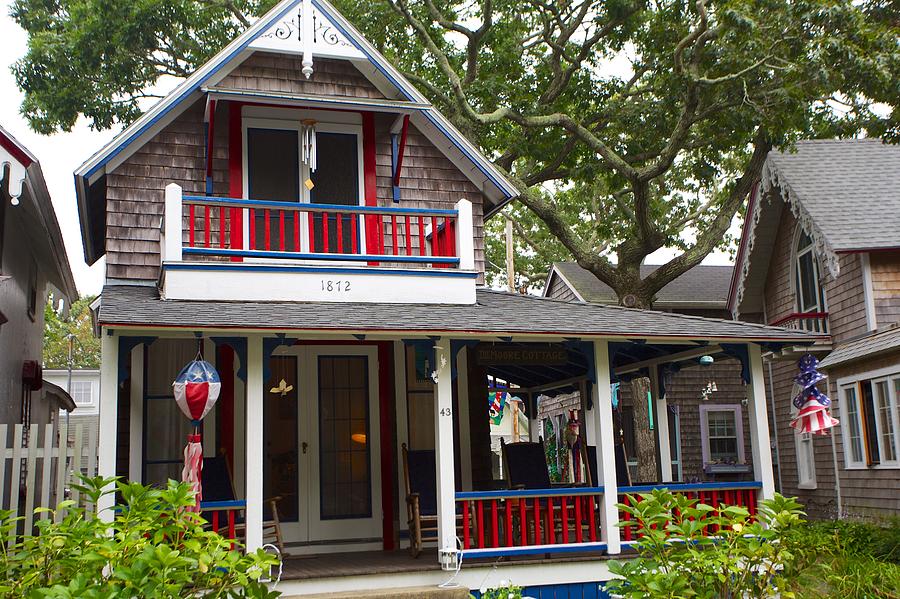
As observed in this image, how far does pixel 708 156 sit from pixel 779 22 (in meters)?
4.27

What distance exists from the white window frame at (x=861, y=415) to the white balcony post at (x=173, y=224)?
11616mm

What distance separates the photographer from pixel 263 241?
1130cm

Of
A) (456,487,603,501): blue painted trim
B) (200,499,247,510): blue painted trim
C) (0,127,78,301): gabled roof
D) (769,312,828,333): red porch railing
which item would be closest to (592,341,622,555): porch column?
(456,487,603,501): blue painted trim

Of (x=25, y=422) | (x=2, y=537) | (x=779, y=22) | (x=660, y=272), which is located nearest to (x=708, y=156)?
(x=660, y=272)

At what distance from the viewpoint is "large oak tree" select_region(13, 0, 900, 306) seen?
53.5 feet

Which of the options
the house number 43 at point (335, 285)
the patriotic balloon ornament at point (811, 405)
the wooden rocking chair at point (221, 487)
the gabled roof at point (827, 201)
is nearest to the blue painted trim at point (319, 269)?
the house number 43 at point (335, 285)

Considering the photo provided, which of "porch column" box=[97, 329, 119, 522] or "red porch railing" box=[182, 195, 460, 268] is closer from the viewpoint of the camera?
"porch column" box=[97, 329, 119, 522]

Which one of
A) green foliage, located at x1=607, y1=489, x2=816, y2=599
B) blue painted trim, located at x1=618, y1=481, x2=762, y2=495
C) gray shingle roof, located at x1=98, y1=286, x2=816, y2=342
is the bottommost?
green foliage, located at x1=607, y1=489, x2=816, y2=599

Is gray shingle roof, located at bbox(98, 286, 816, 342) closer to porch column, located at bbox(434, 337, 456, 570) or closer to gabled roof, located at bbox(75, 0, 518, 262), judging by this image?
porch column, located at bbox(434, 337, 456, 570)

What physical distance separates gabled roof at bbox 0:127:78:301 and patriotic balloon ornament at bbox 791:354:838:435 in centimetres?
865

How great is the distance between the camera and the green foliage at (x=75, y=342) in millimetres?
51469

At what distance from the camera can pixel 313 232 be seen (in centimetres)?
1110

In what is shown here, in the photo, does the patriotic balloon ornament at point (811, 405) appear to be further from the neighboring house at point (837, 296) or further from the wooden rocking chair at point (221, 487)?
the wooden rocking chair at point (221, 487)

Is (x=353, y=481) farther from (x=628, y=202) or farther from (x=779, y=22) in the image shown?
(x=628, y=202)
